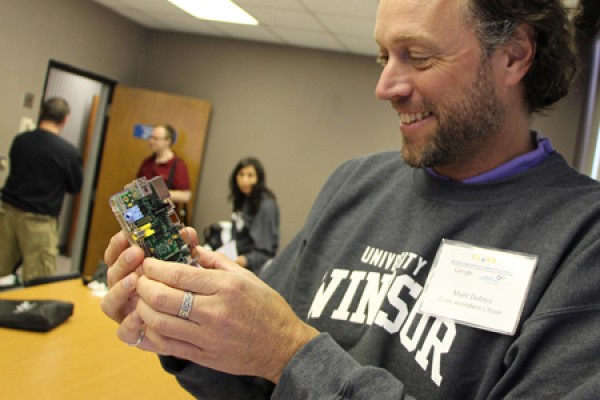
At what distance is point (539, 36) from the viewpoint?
108 centimetres

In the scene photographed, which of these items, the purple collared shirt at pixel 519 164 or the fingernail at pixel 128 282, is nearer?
the fingernail at pixel 128 282

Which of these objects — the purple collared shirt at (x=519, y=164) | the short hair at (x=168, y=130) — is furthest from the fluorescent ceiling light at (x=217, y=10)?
the purple collared shirt at (x=519, y=164)

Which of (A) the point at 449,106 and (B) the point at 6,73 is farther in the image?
(B) the point at 6,73

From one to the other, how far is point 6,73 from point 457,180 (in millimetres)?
5041

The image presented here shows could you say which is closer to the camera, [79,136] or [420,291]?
[420,291]

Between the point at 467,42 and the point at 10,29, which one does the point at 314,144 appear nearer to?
the point at 10,29

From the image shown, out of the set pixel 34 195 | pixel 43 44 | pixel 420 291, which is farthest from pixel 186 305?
pixel 43 44

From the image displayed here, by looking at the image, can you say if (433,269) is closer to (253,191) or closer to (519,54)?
(519,54)

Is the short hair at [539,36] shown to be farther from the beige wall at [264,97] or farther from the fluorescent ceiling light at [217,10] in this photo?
the beige wall at [264,97]

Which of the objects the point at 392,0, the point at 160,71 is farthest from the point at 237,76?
the point at 392,0

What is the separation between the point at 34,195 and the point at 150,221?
4367 millimetres

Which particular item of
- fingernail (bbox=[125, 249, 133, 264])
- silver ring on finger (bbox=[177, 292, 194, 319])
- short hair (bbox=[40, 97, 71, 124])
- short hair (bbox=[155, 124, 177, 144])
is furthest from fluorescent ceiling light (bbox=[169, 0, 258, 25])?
silver ring on finger (bbox=[177, 292, 194, 319])

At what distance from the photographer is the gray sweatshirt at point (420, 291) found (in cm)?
77

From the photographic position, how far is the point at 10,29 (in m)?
5.03
